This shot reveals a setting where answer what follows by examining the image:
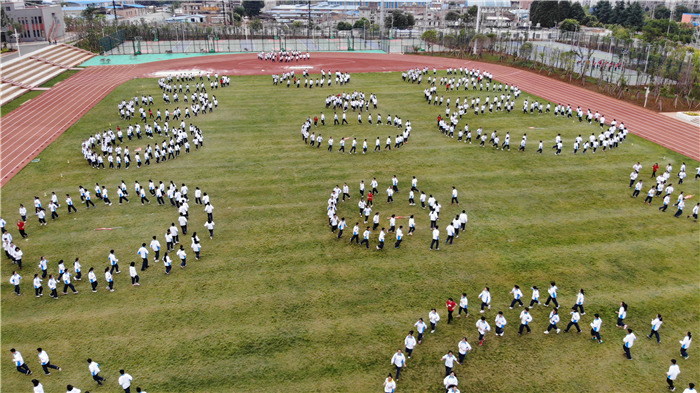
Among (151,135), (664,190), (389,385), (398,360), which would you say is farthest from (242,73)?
(389,385)

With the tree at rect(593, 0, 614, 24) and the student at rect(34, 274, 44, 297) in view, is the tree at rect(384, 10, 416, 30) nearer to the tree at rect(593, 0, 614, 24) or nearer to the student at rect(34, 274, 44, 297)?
the tree at rect(593, 0, 614, 24)

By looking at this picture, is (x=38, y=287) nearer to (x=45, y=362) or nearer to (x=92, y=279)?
(x=92, y=279)

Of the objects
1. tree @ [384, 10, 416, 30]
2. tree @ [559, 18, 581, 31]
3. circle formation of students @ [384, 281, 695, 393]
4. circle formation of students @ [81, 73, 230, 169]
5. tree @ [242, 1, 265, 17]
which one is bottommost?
circle formation of students @ [384, 281, 695, 393]

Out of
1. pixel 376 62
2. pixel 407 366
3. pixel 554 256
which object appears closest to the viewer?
pixel 407 366

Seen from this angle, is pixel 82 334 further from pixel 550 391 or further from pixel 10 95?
pixel 10 95

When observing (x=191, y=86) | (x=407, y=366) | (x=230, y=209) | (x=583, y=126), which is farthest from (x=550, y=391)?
(x=191, y=86)

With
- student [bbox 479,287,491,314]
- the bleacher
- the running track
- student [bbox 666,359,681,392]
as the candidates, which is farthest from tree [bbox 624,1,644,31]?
student [bbox 666,359,681,392]
